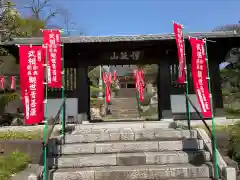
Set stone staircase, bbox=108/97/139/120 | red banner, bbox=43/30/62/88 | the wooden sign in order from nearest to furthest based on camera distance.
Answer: red banner, bbox=43/30/62/88 → the wooden sign → stone staircase, bbox=108/97/139/120

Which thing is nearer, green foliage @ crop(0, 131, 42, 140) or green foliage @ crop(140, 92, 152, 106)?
green foliage @ crop(0, 131, 42, 140)

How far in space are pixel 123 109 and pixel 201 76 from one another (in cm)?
2484

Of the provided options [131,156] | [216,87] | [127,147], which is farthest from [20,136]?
[216,87]

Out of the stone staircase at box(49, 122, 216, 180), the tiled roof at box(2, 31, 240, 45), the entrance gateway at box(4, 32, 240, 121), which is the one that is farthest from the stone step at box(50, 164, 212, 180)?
the tiled roof at box(2, 31, 240, 45)

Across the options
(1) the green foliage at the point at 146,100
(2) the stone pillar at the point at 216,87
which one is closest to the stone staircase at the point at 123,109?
(1) the green foliage at the point at 146,100

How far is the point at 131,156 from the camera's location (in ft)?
21.8

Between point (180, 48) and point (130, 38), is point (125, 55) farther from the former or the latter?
point (180, 48)

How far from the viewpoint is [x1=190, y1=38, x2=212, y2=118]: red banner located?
22.2 feet

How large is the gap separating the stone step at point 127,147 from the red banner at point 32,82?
3.99ft

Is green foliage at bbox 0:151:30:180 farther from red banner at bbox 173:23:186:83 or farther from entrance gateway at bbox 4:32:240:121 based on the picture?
red banner at bbox 173:23:186:83

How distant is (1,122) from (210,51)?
9379 millimetres

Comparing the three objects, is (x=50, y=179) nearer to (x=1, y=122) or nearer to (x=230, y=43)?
(x=1, y=122)

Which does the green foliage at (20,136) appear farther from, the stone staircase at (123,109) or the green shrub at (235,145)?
the stone staircase at (123,109)

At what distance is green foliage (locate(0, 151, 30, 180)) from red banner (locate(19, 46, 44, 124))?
44.5 inches
